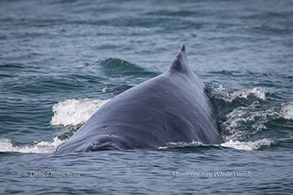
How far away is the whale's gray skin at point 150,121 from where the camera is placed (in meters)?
7.04

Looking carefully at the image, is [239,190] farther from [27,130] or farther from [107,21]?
[107,21]

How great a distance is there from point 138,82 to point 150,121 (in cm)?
979

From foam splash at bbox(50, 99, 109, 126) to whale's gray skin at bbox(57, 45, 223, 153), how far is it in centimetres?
331

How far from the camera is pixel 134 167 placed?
661cm

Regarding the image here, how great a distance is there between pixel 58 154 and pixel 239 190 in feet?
8.67

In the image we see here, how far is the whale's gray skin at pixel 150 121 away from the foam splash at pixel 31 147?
0.60 metres

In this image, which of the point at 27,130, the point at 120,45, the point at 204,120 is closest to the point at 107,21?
the point at 120,45

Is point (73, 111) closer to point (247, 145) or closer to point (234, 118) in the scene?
point (234, 118)

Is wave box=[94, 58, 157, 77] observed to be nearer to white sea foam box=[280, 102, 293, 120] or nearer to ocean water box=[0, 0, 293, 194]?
ocean water box=[0, 0, 293, 194]

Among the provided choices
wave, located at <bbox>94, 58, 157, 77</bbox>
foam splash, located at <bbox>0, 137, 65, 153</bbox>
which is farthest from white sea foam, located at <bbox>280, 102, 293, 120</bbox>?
wave, located at <bbox>94, 58, 157, 77</bbox>

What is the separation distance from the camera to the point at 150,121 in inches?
299

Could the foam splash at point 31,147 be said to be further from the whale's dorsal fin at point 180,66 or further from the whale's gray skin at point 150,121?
the whale's dorsal fin at point 180,66

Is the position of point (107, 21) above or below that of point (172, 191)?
above

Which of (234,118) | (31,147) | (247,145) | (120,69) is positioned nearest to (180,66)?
(234,118)
